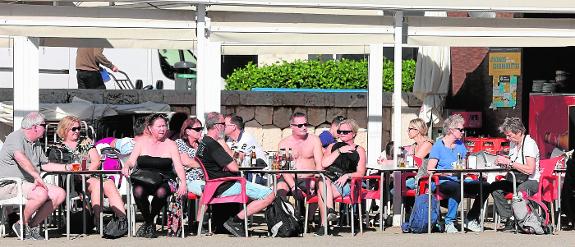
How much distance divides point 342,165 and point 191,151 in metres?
1.51

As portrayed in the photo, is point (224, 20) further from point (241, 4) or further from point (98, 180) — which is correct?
point (98, 180)

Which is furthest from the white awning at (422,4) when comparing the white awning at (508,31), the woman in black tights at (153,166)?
the woman in black tights at (153,166)

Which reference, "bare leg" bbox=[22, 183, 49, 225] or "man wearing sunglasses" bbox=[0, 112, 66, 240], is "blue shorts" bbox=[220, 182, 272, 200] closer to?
"man wearing sunglasses" bbox=[0, 112, 66, 240]

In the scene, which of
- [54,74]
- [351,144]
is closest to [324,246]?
[351,144]

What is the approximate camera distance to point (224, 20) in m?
15.3

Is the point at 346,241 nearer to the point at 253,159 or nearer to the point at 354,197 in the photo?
the point at 354,197

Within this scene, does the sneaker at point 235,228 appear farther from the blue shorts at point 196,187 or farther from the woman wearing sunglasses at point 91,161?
the woman wearing sunglasses at point 91,161

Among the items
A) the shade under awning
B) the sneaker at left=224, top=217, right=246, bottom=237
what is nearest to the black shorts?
the sneaker at left=224, top=217, right=246, bottom=237

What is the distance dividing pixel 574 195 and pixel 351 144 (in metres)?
2.30

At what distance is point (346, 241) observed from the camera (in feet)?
45.2

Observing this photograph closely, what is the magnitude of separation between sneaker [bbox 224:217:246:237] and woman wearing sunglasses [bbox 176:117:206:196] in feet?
1.28

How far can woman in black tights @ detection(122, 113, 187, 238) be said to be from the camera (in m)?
14.1

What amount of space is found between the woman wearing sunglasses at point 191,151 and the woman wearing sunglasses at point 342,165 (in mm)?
1177

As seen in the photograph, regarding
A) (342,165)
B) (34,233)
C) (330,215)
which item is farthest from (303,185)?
(34,233)
